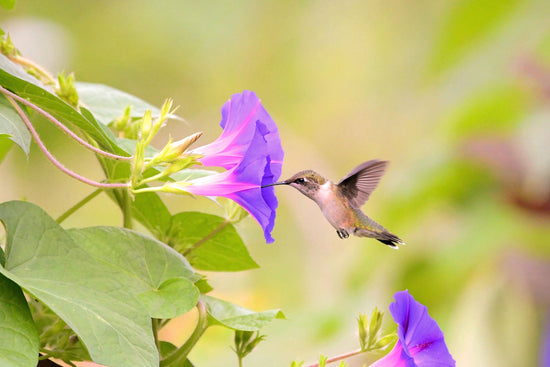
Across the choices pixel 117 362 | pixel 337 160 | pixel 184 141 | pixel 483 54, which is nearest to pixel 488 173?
pixel 483 54

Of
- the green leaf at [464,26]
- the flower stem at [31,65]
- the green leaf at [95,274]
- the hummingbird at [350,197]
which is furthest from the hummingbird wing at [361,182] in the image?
the green leaf at [464,26]

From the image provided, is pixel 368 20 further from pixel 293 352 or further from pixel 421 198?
pixel 293 352

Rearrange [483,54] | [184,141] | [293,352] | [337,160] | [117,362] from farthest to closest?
[337,160]
[483,54]
[293,352]
[184,141]
[117,362]

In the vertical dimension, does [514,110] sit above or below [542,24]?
below

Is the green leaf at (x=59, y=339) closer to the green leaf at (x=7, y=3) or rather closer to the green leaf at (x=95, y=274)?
the green leaf at (x=95, y=274)

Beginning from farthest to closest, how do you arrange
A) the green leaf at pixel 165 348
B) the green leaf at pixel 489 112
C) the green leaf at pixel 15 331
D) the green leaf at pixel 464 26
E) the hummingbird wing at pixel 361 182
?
1. the green leaf at pixel 464 26
2. the green leaf at pixel 489 112
3. the hummingbird wing at pixel 361 182
4. the green leaf at pixel 165 348
5. the green leaf at pixel 15 331

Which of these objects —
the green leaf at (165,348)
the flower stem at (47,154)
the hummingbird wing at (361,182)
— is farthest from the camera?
the hummingbird wing at (361,182)
